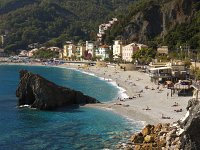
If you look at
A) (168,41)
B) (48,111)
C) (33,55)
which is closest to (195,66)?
(48,111)

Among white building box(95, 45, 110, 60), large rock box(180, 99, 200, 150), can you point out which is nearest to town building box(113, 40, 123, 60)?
white building box(95, 45, 110, 60)

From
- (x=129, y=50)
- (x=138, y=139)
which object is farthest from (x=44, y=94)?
(x=129, y=50)

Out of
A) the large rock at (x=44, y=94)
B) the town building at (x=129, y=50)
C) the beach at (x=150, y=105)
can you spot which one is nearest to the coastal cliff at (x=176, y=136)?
the beach at (x=150, y=105)

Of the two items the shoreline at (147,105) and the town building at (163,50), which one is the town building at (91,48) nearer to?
the town building at (163,50)

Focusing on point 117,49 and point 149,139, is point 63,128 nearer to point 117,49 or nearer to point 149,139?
point 149,139

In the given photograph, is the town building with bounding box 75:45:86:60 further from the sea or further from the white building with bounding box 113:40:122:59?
the sea

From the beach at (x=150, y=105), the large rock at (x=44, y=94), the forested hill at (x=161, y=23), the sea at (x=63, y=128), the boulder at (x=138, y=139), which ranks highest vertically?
the forested hill at (x=161, y=23)
